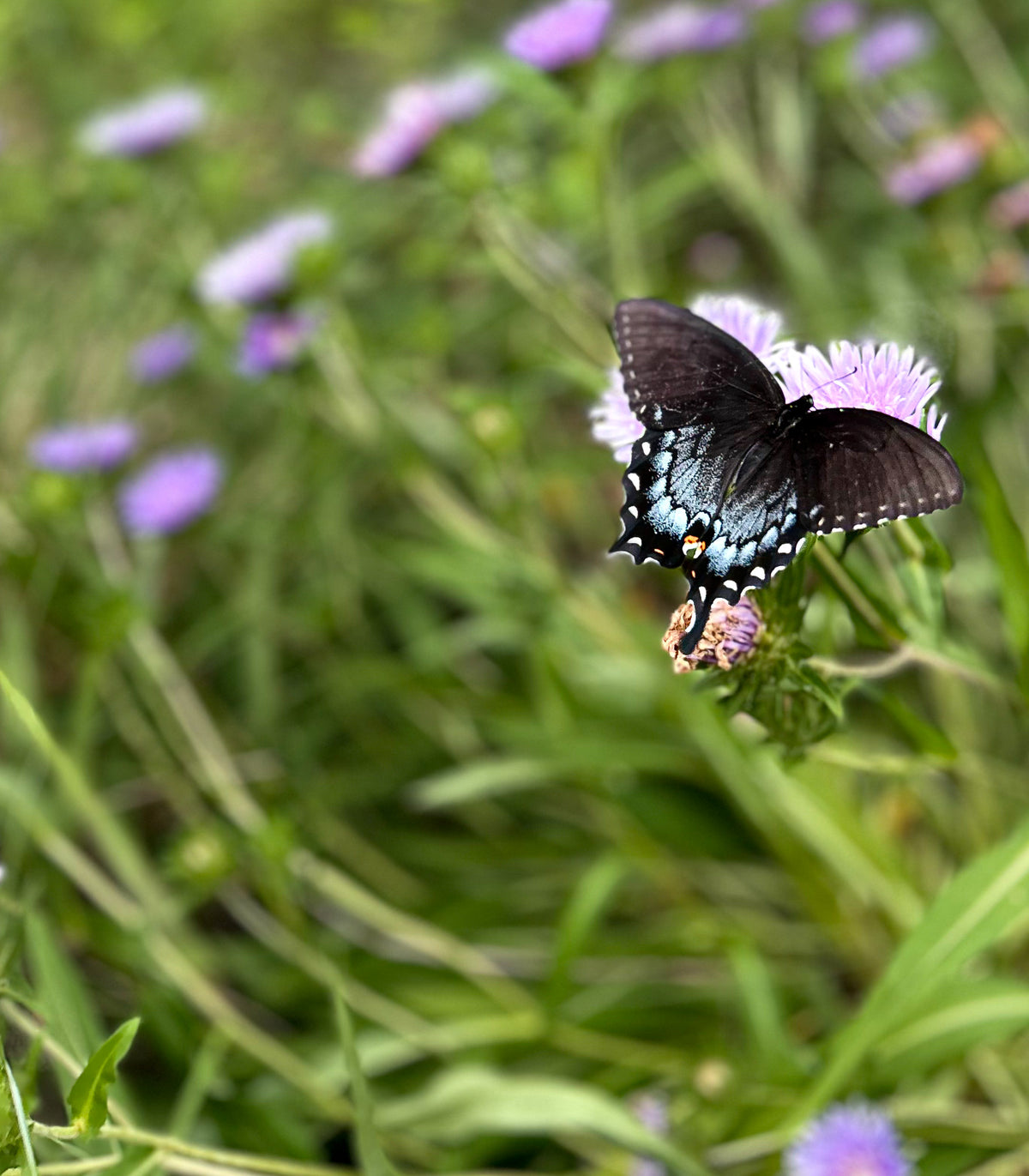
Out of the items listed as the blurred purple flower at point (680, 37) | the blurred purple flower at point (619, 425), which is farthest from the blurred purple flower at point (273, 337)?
the blurred purple flower at point (619, 425)

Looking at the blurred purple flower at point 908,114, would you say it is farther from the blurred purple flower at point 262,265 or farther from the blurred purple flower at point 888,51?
the blurred purple flower at point 262,265

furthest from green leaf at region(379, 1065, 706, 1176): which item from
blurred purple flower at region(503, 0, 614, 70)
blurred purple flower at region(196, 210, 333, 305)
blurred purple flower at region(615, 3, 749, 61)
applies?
blurred purple flower at region(615, 3, 749, 61)

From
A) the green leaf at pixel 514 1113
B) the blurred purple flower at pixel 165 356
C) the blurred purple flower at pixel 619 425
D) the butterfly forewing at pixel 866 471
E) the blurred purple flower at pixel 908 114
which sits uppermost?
the blurred purple flower at pixel 908 114

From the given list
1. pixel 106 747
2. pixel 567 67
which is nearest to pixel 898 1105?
pixel 567 67

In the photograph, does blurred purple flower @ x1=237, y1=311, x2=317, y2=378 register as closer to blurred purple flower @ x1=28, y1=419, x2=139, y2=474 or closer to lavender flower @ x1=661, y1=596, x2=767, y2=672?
blurred purple flower @ x1=28, y1=419, x2=139, y2=474

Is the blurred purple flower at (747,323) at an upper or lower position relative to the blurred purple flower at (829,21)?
lower

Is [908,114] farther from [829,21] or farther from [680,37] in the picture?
[680,37]

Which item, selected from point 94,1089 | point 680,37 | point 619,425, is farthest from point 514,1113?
point 680,37
